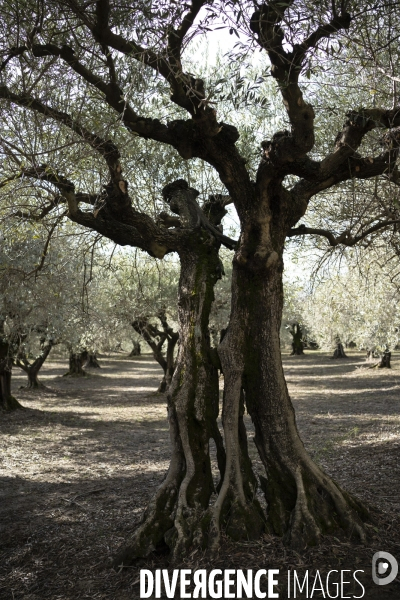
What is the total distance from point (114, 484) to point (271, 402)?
185 inches

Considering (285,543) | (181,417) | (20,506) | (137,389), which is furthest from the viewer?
(137,389)

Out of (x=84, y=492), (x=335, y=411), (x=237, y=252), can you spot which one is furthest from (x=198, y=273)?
(x=335, y=411)

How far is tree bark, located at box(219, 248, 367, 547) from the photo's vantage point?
5.65 meters

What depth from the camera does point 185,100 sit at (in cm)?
563

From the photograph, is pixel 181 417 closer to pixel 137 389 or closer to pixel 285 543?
pixel 285 543

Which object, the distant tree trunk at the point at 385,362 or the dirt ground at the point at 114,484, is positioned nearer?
the dirt ground at the point at 114,484

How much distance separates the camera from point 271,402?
19.5 feet

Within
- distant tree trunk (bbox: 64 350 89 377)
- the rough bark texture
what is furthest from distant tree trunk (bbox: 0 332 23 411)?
distant tree trunk (bbox: 64 350 89 377)

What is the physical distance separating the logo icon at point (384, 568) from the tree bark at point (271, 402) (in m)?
0.49

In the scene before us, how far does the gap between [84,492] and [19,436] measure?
6.69 metres

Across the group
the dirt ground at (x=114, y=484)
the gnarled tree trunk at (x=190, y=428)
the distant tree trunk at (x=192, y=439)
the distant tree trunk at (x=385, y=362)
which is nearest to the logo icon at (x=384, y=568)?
the dirt ground at (x=114, y=484)

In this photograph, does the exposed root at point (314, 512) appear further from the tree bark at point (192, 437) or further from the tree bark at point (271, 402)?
the tree bark at point (192, 437)

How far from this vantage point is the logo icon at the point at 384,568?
15.4 ft

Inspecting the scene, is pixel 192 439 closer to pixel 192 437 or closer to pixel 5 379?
pixel 192 437
